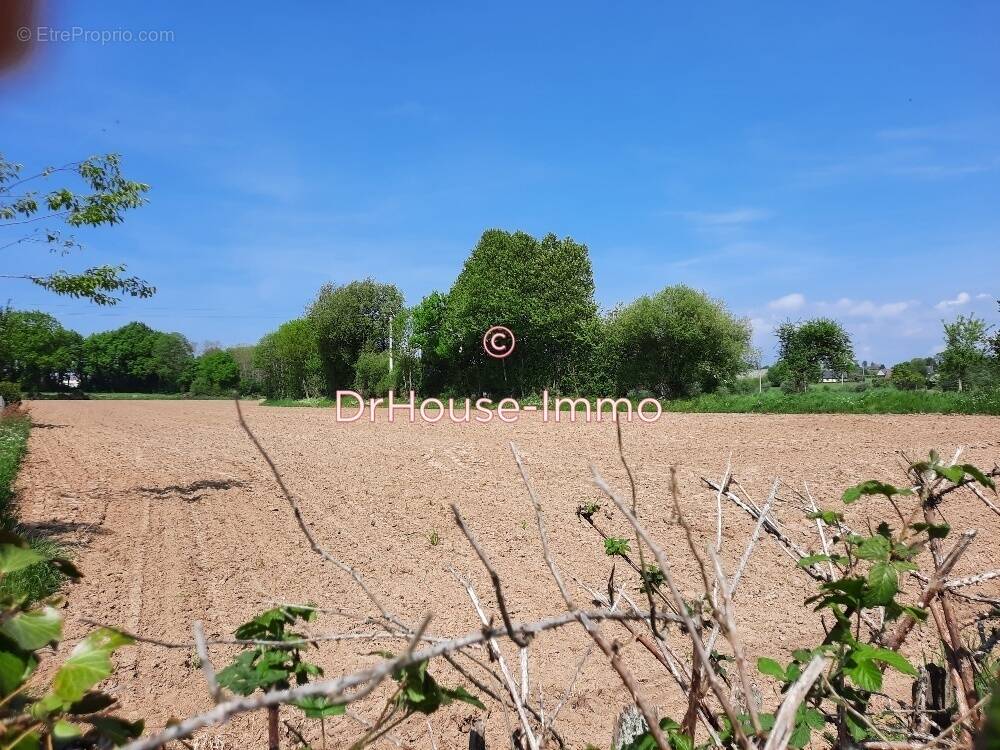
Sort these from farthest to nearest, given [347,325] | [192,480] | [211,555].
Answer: [347,325] < [192,480] < [211,555]

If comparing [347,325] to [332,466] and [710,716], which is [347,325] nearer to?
[332,466]

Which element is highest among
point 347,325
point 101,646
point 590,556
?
point 347,325

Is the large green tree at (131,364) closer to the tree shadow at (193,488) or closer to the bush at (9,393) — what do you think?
the bush at (9,393)

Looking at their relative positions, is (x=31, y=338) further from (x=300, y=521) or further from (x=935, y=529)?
(x=935, y=529)

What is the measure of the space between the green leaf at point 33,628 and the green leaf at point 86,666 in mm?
40

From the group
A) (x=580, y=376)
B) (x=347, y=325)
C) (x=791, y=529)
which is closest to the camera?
(x=791, y=529)

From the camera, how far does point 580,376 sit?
3559cm

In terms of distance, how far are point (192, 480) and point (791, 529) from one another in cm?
936

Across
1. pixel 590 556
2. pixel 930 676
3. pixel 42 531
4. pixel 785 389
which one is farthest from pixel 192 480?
pixel 785 389

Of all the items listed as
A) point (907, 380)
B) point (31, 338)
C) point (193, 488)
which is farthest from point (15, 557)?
point (907, 380)

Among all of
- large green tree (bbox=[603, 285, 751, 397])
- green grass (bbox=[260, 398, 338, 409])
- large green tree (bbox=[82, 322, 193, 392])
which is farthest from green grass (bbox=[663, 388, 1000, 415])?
large green tree (bbox=[82, 322, 193, 392])

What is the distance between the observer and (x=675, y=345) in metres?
34.2

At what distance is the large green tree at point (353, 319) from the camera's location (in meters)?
45.0

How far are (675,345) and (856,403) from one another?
412 inches
